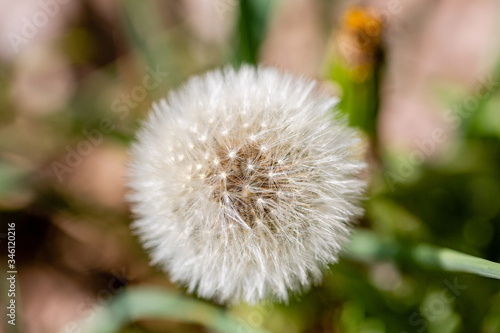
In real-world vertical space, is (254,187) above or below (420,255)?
above

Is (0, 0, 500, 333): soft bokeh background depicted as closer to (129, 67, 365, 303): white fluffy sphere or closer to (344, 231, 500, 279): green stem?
(344, 231, 500, 279): green stem

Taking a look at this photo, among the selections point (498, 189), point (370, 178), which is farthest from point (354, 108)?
point (498, 189)

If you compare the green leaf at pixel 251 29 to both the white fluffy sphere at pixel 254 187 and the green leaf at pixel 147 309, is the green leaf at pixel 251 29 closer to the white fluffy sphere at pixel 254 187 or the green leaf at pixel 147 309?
Result: the white fluffy sphere at pixel 254 187

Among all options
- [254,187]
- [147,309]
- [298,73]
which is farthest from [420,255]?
[298,73]

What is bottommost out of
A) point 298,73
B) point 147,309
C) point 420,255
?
point 147,309

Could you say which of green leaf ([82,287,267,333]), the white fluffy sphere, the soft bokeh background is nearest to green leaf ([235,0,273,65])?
the soft bokeh background

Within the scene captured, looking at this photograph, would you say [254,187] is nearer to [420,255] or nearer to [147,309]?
[420,255]

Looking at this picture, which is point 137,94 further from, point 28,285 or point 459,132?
point 459,132
